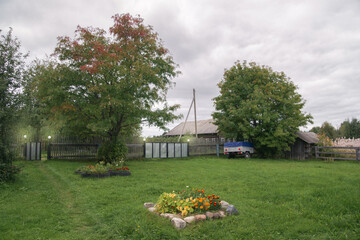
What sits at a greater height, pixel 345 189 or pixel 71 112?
pixel 71 112

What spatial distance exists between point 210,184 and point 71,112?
9.80 meters

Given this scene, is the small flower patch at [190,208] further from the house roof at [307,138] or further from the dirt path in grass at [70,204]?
the house roof at [307,138]

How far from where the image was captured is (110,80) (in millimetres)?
13461

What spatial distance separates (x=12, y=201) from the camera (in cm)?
594

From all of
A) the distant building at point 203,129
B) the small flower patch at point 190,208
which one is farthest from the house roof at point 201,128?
the small flower patch at point 190,208

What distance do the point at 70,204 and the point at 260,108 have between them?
16870 mm

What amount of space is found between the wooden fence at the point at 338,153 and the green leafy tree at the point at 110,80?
12.5 metres

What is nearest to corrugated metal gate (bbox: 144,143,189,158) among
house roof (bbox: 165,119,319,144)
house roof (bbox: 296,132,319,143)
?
house roof (bbox: 165,119,319,144)

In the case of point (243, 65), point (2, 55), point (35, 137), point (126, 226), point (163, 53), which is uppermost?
point (243, 65)

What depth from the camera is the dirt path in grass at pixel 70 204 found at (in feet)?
15.3

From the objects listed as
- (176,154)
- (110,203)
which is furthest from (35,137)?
(110,203)

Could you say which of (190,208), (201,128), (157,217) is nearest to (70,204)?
(157,217)

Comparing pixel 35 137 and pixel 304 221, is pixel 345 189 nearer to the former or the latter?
pixel 304 221

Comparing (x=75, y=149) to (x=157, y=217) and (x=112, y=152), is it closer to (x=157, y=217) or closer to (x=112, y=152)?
(x=112, y=152)
